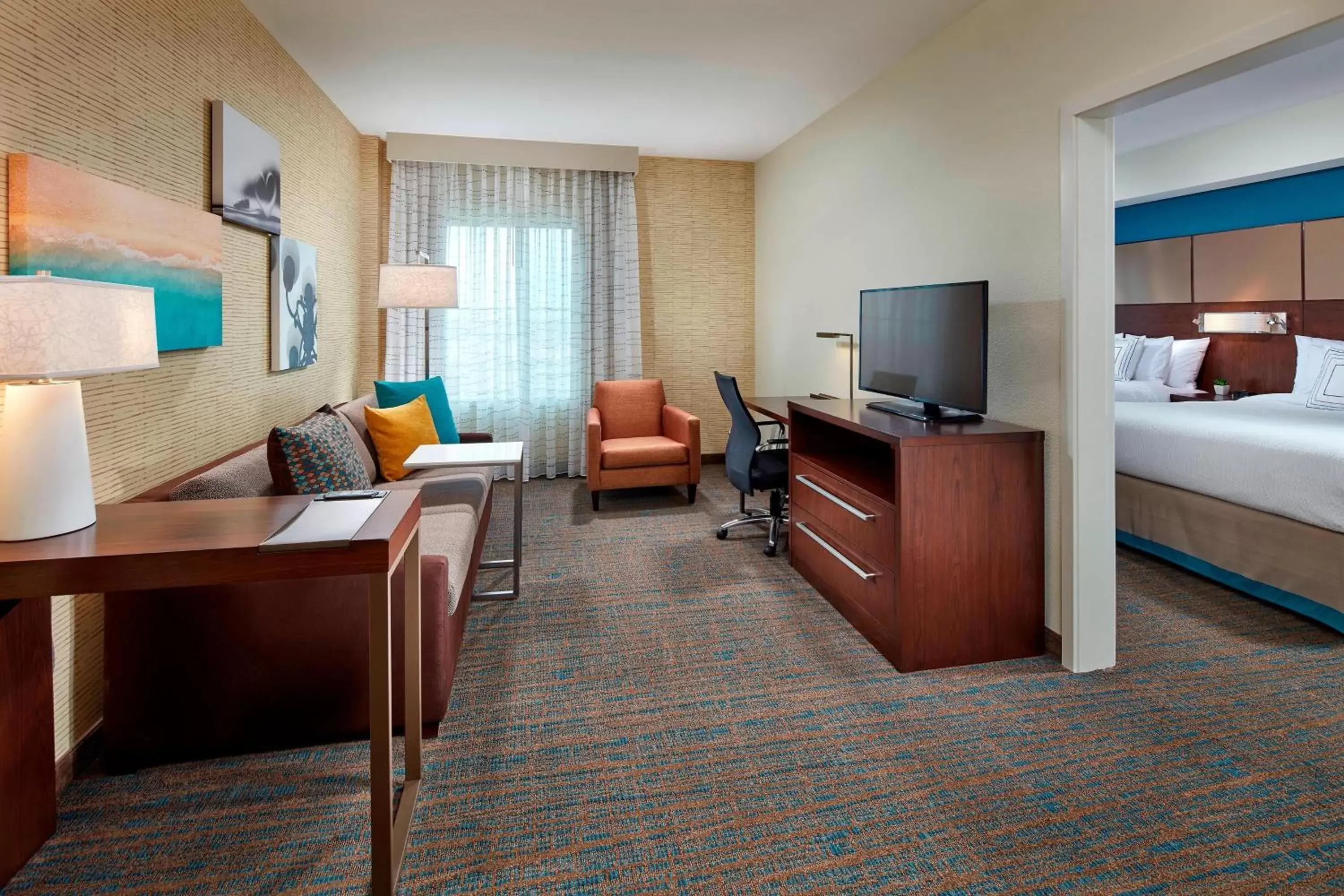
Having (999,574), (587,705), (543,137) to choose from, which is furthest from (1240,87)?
(587,705)

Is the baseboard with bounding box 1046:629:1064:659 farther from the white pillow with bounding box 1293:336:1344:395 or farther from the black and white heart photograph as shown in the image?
the black and white heart photograph

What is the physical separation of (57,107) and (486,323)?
383 cm

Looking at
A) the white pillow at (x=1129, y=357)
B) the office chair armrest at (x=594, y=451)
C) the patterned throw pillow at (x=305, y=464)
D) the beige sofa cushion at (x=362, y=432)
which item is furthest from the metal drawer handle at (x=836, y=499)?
the white pillow at (x=1129, y=357)

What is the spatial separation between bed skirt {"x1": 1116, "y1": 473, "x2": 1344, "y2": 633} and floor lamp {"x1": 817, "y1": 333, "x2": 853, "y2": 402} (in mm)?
1482

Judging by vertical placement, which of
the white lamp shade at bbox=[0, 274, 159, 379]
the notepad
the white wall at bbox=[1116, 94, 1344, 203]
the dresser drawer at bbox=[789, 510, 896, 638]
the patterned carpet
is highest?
the white wall at bbox=[1116, 94, 1344, 203]

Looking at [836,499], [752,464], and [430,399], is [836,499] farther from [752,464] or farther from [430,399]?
[430,399]

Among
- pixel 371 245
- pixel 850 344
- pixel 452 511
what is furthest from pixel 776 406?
pixel 371 245

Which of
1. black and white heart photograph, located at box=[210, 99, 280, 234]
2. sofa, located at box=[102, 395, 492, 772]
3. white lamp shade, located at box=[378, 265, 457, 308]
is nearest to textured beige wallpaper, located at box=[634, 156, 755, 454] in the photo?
white lamp shade, located at box=[378, 265, 457, 308]

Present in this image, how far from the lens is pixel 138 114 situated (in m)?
2.34

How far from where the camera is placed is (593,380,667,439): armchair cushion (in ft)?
18.3

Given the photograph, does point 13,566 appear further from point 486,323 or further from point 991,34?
point 486,323

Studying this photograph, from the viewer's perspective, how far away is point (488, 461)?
307 cm

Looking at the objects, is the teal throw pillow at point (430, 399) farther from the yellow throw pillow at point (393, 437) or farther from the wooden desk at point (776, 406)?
the wooden desk at point (776, 406)

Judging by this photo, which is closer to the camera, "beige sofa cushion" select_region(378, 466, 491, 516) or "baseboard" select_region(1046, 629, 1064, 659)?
"baseboard" select_region(1046, 629, 1064, 659)
